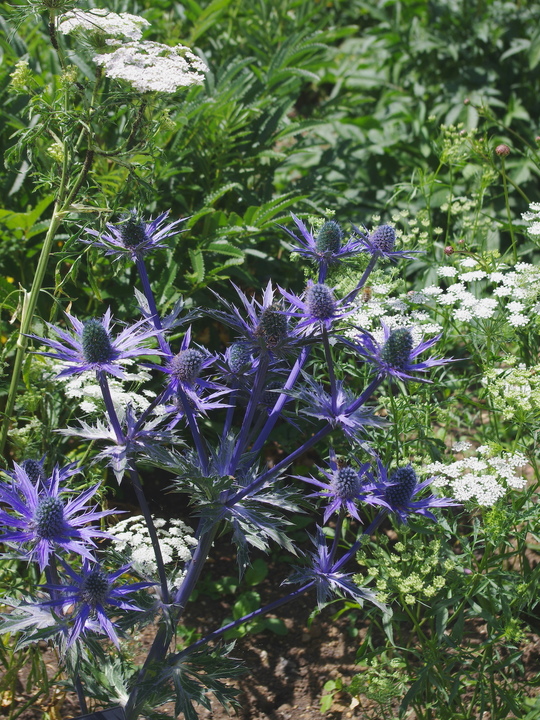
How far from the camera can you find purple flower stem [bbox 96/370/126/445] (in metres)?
1.68

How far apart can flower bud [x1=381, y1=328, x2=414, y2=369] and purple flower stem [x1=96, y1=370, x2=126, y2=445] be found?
0.64 meters

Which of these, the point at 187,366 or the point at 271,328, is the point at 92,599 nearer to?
the point at 187,366

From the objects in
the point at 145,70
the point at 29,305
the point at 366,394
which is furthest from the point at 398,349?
the point at 29,305

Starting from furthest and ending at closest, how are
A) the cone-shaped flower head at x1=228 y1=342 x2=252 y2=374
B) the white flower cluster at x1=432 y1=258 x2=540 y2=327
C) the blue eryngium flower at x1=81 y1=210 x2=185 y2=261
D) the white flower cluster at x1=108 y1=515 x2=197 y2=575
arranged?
the white flower cluster at x1=432 y1=258 x2=540 y2=327, the white flower cluster at x1=108 y1=515 x2=197 y2=575, the cone-shaped flower head at x1=228 y1=342 x2=252 y2=374, the blue eryngium flower at x1=81 y1=210 x2=185 y2=261

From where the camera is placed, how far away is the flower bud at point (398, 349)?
166 cm

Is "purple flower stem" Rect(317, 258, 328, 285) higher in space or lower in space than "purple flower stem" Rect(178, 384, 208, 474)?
higher

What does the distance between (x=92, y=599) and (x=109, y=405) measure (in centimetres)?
44

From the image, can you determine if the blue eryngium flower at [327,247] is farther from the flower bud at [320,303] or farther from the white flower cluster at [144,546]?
the white flower cluster at [144,546]

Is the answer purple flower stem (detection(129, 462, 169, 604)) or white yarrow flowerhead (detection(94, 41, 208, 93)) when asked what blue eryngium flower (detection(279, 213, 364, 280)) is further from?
purple flower stem (detection(129, 462, 169, 604))

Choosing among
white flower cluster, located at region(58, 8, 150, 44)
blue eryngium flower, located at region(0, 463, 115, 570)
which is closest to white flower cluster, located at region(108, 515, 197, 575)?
blue eryngium flower, located at region(0, 463, 115, 570)

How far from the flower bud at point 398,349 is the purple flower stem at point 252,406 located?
0.91 ft

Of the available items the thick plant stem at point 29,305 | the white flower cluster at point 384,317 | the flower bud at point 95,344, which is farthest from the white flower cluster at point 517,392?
the thick plant stem at point 29,305

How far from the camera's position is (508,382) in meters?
2.07

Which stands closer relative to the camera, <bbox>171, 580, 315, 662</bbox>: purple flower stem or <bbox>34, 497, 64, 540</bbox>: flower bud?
<bbox>34, 497, 64, 540</bbox>: flower bud
